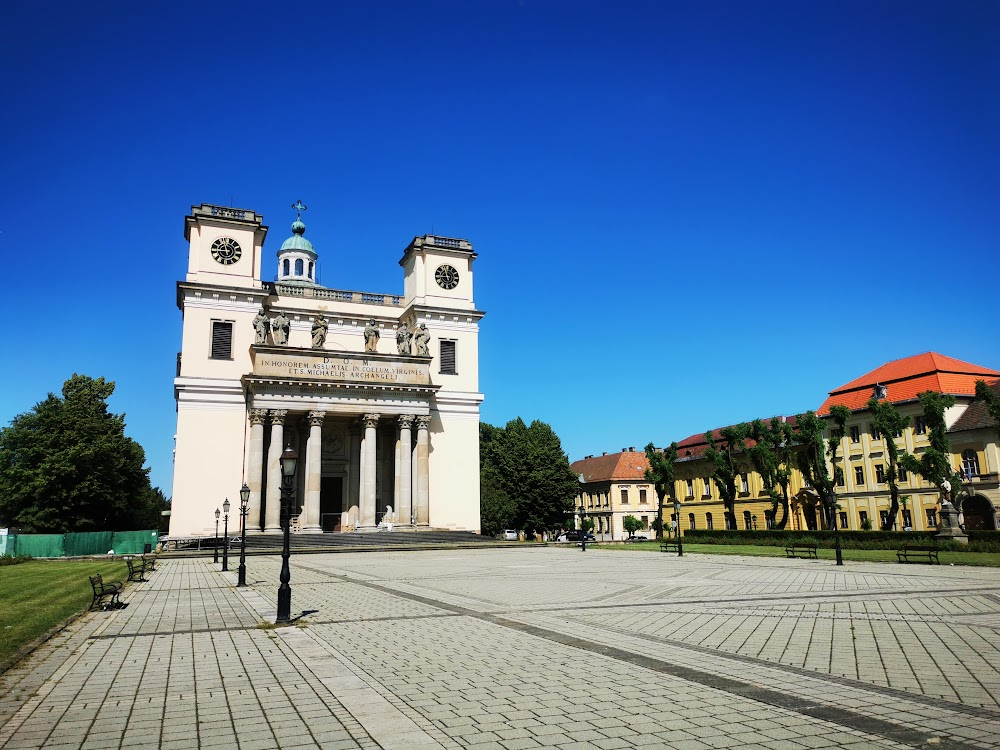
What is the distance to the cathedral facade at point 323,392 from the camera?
48.6m

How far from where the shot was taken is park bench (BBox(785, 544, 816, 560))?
33375mm

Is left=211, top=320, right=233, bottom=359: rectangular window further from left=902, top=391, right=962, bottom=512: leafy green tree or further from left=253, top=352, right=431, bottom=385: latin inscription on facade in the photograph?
left=902, top=391, right=962, bottom=512: leafy green tree

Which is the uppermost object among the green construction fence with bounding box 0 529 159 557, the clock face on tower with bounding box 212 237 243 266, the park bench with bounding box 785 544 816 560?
the clock face on tower with bounding box 212 237 243 266

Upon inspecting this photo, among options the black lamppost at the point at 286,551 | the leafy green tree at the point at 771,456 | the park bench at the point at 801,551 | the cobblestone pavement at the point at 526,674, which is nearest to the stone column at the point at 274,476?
the cobblestone pavement at the point at 526,674

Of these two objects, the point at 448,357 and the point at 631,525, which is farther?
the point at 631,525

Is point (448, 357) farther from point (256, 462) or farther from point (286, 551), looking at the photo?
point (286, 551)

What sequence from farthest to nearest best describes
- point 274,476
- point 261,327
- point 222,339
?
point 222,339 < point 261,327 < point 274,476

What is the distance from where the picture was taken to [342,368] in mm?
51500

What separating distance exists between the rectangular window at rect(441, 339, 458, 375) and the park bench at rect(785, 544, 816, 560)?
28.8 m

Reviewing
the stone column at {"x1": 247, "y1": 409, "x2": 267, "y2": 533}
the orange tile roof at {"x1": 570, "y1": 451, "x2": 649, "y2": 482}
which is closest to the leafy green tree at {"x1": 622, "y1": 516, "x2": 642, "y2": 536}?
the orange tile roof at {"x1": 570, "y1": 451, "x2": 649, "y2": 482}

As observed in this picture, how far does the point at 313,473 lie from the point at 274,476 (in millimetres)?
2749

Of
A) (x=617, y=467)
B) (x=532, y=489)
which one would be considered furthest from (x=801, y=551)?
(x=617, y=467)

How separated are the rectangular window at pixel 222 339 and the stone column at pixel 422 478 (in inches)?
572

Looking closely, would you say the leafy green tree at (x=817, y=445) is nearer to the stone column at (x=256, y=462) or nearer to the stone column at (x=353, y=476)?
the stone column at (x=353, y=476)
